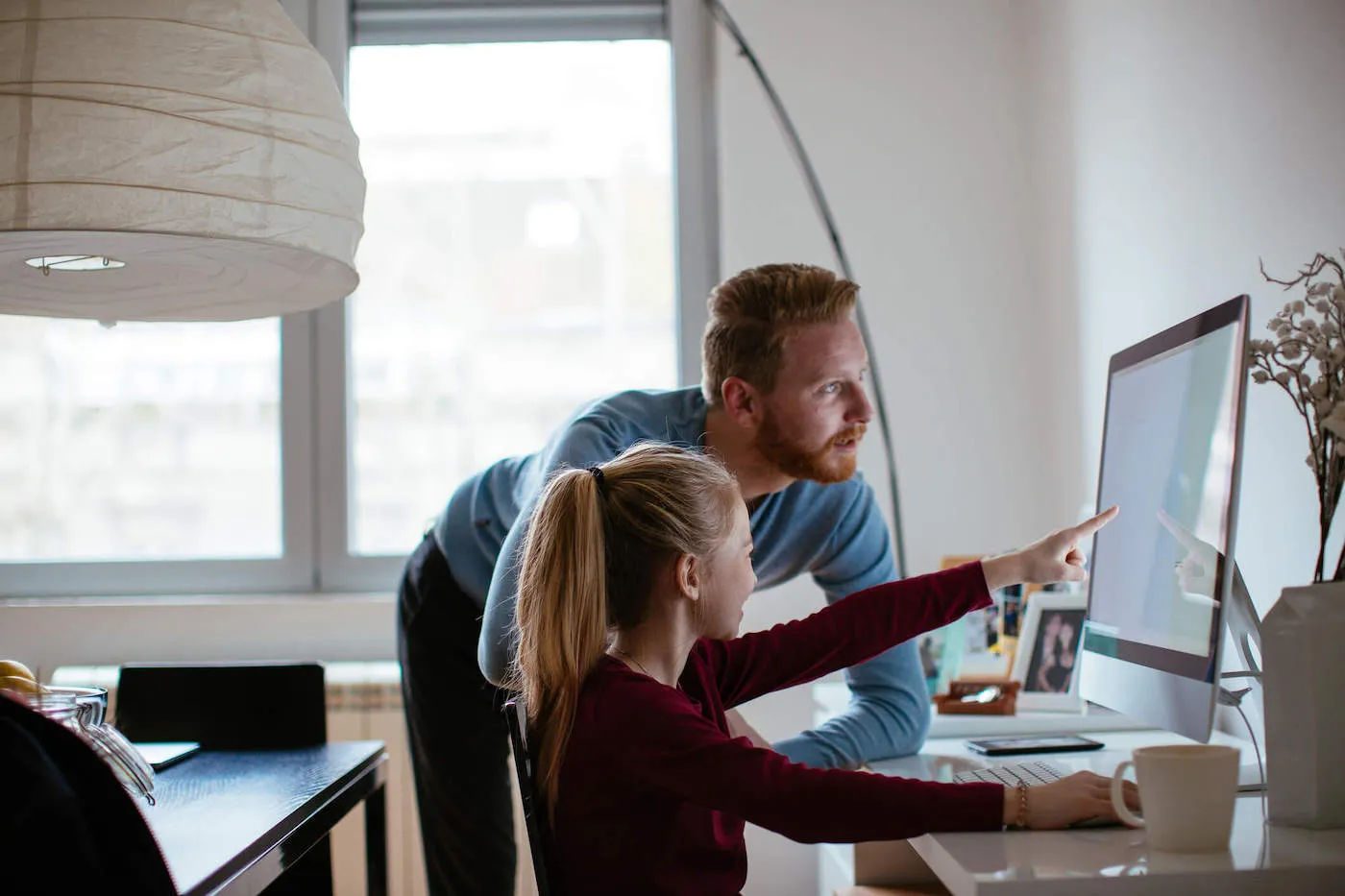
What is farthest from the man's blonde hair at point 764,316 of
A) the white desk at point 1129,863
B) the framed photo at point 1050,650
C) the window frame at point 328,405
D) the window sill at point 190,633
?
the window sill at point 190,633

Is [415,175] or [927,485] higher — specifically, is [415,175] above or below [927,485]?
above

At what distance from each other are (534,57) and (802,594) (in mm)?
1442

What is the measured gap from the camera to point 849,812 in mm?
1022

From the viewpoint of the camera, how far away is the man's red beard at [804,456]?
1.64m

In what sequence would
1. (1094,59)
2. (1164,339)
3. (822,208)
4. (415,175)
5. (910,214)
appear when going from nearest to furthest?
(1164,339), (1094,59), (822,208), (910,214), (415,175)

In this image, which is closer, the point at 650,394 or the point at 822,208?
the point at 650,394

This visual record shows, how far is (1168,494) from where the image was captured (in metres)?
1.27

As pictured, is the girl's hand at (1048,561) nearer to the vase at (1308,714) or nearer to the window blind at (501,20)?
the vase at (1308,714)

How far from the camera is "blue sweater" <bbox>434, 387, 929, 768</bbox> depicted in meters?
1.51

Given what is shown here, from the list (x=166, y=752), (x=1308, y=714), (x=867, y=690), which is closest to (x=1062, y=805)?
(x=1308, y=714)

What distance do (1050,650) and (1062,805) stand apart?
948 millimetres

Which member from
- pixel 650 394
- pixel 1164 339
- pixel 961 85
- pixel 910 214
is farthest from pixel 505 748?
pixel 961 85

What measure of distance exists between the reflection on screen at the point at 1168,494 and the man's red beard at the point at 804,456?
34cm

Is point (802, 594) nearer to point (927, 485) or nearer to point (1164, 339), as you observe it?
point (927, 485)
